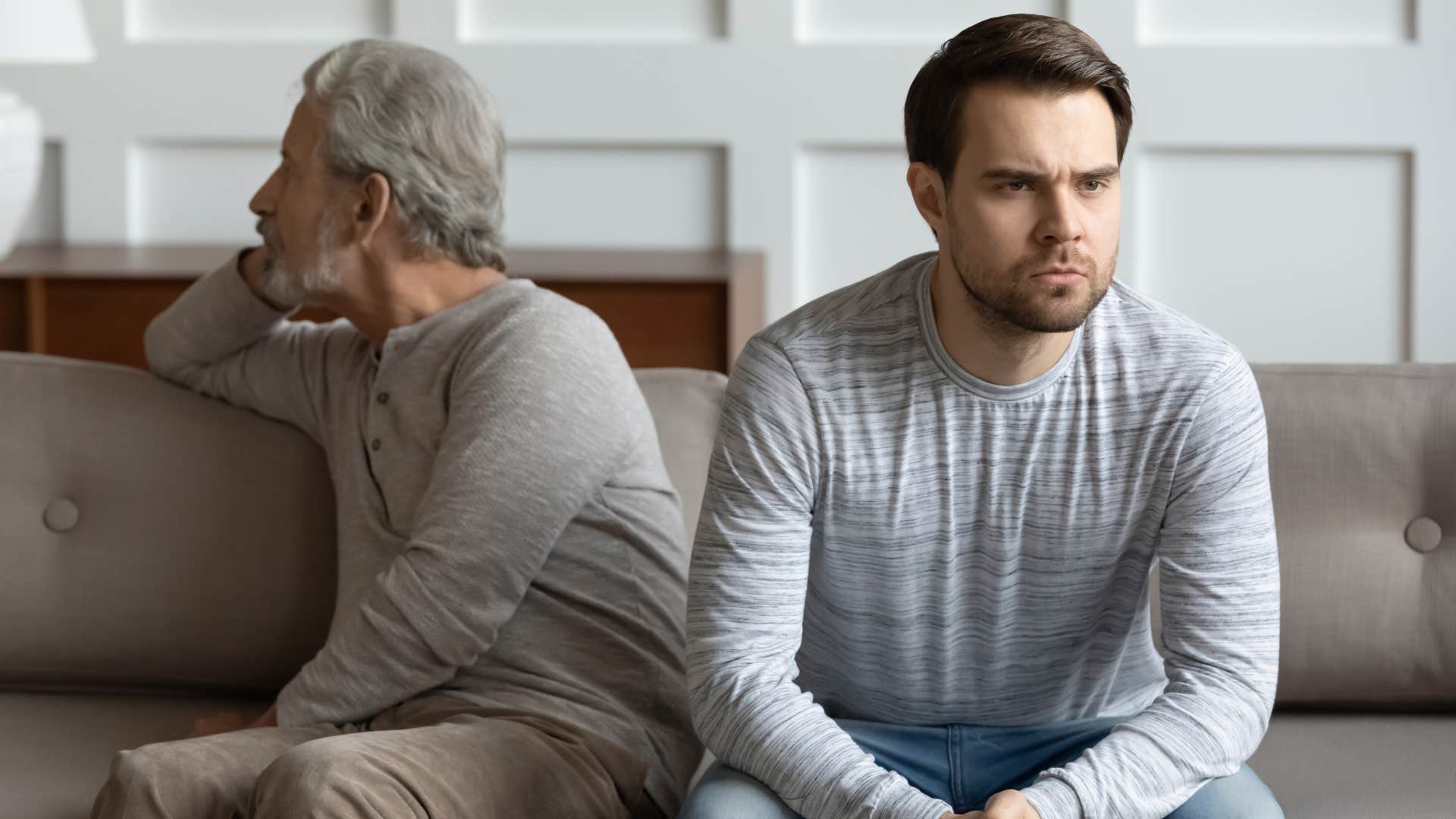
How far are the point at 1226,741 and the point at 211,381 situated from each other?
4.08ft

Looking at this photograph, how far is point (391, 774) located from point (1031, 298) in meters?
0.71

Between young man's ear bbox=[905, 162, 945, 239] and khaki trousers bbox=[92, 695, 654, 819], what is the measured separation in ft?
2.01

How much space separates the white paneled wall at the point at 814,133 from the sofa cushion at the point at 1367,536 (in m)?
1.11

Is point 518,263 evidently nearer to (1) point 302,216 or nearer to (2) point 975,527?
(1) point 302,216

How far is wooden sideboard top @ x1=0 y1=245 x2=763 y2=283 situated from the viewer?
95.6 inches

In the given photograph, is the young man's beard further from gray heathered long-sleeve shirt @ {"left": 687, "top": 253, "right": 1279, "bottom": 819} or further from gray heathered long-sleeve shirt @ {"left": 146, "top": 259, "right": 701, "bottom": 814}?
gray heathered long-sleeve shirt @ {"left": 146, "top": 259, "right": 701, "bottom": 814}

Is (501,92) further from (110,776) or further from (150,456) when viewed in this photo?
(110,776)

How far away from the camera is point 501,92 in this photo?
9.62ft

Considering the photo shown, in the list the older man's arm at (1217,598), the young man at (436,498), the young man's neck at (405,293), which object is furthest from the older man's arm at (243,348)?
the older man's arm at (1217,598)

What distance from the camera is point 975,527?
1.50 meters

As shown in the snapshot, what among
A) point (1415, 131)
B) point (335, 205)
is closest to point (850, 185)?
point (1415, 131)

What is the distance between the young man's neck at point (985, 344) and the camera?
1.44m

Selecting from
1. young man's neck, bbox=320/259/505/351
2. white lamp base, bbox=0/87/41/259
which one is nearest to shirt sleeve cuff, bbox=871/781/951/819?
young man's neck, bbox=320/259/505/351

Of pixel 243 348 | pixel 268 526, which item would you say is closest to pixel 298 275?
pixel 243 348
